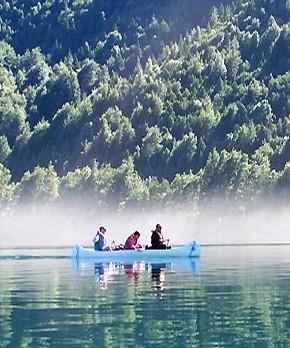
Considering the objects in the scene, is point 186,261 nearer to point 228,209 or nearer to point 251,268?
point 251,268

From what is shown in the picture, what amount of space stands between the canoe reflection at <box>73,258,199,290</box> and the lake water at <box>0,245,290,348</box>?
0.08 meters

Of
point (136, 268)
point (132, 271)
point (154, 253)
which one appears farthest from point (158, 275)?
point (154, 253)

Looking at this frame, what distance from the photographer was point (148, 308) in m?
40.9

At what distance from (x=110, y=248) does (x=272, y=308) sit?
43544 millimetres

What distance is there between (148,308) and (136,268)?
2890 centimetres

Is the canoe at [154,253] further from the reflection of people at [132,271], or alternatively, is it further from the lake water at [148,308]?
the lake water at [148,308]

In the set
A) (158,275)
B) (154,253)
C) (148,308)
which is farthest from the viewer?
(154,253)

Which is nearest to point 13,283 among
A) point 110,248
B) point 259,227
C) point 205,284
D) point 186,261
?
point 205,284

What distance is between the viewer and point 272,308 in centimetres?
4012

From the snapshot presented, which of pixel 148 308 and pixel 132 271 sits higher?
pixel 132 271

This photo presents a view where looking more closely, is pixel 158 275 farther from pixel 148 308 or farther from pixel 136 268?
pixel 148 308

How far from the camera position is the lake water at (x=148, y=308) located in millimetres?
33688

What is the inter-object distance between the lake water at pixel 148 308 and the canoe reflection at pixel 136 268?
0.08 metres

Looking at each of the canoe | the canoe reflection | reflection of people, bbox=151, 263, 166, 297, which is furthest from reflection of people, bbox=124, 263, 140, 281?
the canoe
